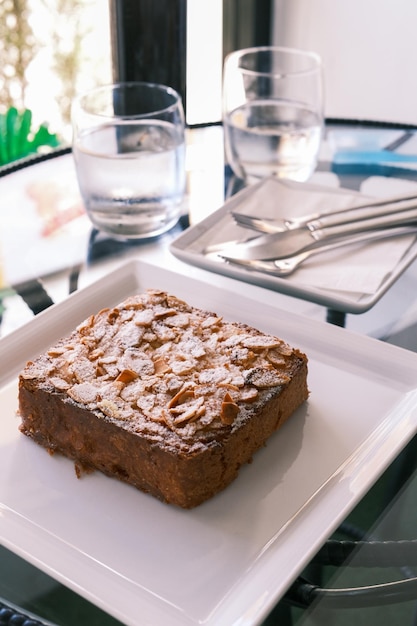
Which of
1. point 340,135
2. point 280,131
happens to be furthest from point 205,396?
point 340,135

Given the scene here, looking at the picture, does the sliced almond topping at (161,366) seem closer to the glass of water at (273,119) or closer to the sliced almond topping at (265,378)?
the sliced almond topping at (265,378)

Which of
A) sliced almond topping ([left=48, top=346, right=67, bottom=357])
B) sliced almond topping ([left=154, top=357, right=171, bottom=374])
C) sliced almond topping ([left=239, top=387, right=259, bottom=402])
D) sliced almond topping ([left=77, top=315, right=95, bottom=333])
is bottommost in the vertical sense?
sliced almond topping ([left=48, top=346, right=67, bottom=357])

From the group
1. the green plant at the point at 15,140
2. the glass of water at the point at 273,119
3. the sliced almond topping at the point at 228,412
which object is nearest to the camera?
the sliced almond topping at the point at 228,412

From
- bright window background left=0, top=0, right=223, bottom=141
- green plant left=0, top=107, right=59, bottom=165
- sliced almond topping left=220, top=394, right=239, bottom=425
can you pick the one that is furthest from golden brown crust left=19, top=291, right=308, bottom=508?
bright window background left=0, top=0, right=223, bottom=141

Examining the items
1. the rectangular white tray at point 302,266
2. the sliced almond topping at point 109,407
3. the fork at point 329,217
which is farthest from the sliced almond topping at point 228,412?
the fork at point 329,217

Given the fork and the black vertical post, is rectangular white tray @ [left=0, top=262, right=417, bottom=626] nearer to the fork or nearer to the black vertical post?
the fork

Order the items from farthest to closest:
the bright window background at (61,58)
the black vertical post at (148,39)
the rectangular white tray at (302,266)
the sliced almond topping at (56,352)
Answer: the bright window background at (61,58) → the black vertical post at (148,39) → the rectangular white tray at (302,266) → the sliced almond topping at (56,352)
